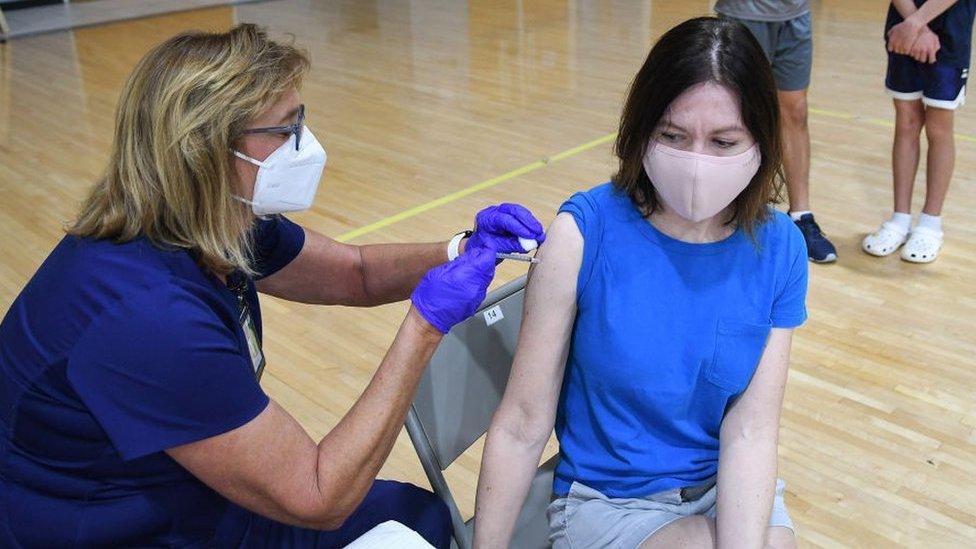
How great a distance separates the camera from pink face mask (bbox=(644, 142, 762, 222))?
1.49 m

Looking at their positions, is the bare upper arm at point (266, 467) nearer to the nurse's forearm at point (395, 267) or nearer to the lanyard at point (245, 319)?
the lanyard at point (245, 319)

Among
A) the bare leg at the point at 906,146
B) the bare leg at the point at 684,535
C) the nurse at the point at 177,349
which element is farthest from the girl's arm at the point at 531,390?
the bare leg at the point at 906,146

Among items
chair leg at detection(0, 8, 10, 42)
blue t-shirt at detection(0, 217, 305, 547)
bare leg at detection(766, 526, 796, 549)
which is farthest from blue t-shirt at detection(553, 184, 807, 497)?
chair leg at detection(0, 8, 10, 42)

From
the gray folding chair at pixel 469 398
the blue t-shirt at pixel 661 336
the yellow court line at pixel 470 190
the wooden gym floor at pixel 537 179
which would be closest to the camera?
the blue t-shirt at pixel 661 336

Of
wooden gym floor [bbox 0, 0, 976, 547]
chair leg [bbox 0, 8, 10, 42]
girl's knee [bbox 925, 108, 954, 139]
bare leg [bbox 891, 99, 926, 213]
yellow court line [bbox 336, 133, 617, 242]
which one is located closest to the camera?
wooden gym floor [bbox 0, 0, 976, 547]

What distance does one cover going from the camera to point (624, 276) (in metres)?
1.53

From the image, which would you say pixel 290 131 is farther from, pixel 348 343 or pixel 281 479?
pixel 348 343

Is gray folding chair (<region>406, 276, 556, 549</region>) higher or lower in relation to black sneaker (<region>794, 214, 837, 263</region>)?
higher

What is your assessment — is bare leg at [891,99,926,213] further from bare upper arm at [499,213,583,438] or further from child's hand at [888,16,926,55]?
bare upper arm at [499,213,583,438]

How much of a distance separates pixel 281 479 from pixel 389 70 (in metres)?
5.55

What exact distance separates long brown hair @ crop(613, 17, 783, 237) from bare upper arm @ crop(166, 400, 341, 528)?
2.25 feet

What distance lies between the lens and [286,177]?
59.4 inches

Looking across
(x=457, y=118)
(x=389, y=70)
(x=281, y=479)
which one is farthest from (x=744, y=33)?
(x=389, y=70)

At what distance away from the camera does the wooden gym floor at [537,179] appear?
2.50 metres
